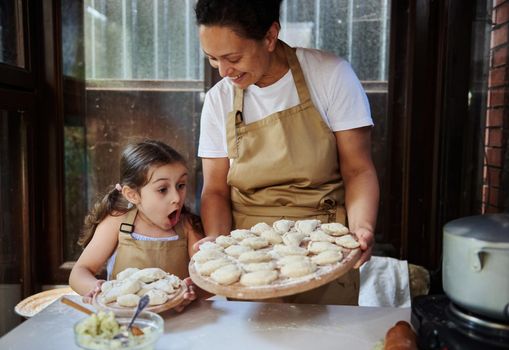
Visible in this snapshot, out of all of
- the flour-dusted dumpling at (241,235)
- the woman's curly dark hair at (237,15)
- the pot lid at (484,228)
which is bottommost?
the flour-dusted dumpling at (241,235)

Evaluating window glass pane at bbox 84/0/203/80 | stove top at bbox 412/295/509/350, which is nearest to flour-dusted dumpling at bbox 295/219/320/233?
stove top at bbox 412/295/509/350

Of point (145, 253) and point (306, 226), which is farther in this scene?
point (145, 253)

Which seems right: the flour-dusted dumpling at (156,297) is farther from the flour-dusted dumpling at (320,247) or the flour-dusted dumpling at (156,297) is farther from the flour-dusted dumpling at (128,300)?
the flour-dusted dumpling at (320,247)

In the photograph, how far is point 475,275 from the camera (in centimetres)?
100

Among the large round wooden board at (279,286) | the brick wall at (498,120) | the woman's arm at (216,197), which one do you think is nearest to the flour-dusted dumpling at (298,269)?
the large round wooden board at (279,286)

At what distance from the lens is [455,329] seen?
107cm

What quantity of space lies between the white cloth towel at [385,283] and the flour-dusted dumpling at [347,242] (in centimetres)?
136

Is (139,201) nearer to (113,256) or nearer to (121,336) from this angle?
(113,256)

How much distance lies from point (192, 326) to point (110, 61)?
6.77 ft

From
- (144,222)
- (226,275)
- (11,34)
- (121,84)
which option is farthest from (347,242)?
(11,34)

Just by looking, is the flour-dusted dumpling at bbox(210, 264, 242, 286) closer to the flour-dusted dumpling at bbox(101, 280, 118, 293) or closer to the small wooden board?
the flour-dusted dumpling at bbox(101, 280, 118, 293)

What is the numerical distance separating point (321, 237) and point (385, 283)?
1.48 metres

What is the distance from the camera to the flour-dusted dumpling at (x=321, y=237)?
1458 mm

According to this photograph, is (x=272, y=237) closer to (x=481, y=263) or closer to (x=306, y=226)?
(x=306, y=226)
